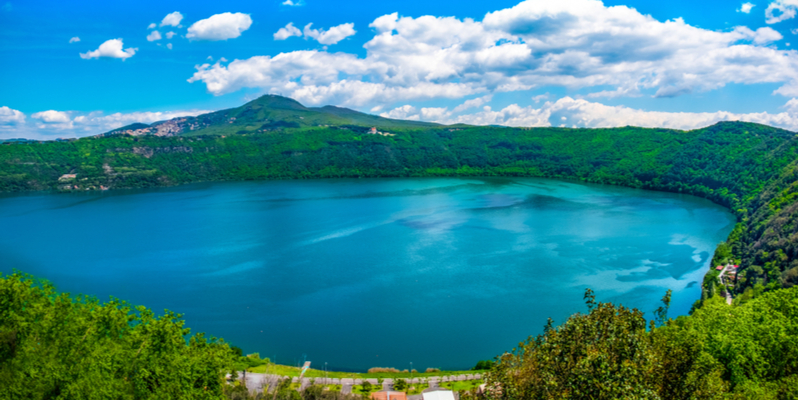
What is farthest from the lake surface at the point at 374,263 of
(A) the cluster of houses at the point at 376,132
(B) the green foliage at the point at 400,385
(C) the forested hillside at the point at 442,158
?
(A) the cluster of houses at the point at 376,132

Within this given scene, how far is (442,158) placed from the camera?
15112 centimetres

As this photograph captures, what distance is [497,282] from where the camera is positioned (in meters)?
40.9

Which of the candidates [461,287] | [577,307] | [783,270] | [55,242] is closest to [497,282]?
[461,287]

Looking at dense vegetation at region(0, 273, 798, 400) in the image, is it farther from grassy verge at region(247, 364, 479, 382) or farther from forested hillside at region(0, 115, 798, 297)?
forested hillside at region(0, 115, 798, 297)

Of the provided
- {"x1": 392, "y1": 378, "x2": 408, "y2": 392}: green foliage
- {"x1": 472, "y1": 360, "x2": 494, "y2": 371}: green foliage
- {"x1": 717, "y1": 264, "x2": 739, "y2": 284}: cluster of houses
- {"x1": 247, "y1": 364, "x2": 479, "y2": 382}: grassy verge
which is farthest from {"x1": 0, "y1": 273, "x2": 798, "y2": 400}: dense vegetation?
{"x1": 717, "y1": 264, "x2": 739, "y2": 284}: cluster of houses

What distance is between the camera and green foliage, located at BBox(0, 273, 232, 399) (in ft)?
44.9

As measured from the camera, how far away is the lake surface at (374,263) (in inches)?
1283

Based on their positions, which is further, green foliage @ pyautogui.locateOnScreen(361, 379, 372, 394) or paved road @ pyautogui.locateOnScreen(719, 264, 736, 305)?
paved road @ pyautogui.locateOnScreen(719, 264, 736, 305)

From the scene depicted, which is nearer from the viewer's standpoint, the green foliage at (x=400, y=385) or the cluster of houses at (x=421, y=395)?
the cluster of houses at (x=421, y=395)

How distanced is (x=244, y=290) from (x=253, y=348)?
1045 cm

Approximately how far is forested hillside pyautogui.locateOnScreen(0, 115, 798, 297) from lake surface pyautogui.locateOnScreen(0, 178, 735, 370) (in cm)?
1293

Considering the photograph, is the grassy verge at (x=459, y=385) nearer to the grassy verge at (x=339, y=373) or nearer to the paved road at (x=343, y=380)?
the paved road at (x=343, y=380)

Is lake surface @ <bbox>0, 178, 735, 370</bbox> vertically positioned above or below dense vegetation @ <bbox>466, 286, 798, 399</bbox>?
Result: below

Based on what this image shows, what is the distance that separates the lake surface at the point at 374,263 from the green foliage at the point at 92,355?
13030 millimetres
